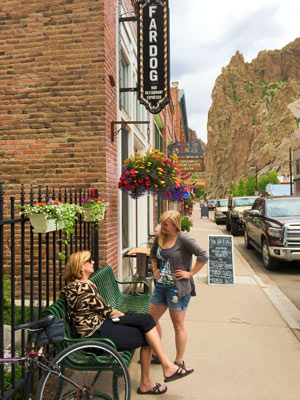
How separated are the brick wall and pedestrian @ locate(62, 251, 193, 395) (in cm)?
243

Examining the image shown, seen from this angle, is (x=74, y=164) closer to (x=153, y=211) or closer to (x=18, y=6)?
(x=18, y=6)

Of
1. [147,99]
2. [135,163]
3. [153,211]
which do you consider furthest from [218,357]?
[153,211]

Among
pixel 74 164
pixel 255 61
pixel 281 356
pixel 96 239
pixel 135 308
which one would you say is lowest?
pixel 281 356

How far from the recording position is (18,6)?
5719mm

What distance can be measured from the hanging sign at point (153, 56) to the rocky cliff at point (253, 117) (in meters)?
102

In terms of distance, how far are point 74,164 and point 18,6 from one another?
9.30 ft

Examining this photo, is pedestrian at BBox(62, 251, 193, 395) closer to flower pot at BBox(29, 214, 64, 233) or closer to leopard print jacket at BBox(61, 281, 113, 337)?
leopard print jacket at BBox(61, 281, 113, 337)

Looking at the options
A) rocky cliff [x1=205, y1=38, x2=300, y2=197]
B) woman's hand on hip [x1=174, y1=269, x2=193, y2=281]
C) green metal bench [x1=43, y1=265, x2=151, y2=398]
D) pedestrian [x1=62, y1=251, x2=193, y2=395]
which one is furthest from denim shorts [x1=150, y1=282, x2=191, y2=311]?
rocky cliff [x1=205, y1=38, x2=300, y2=197]

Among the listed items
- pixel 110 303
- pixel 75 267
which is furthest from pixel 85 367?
pixel 110 303

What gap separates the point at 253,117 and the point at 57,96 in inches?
5636

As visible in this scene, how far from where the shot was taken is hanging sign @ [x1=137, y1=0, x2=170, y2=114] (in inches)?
252

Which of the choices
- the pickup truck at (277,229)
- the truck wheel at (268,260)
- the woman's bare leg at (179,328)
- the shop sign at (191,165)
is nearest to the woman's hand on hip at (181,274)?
the woman's bare leg at (179,328)

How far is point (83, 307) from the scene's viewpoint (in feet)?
9.77

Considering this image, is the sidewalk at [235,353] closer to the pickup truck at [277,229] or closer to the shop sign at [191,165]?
the pickup truck at [277,229]
